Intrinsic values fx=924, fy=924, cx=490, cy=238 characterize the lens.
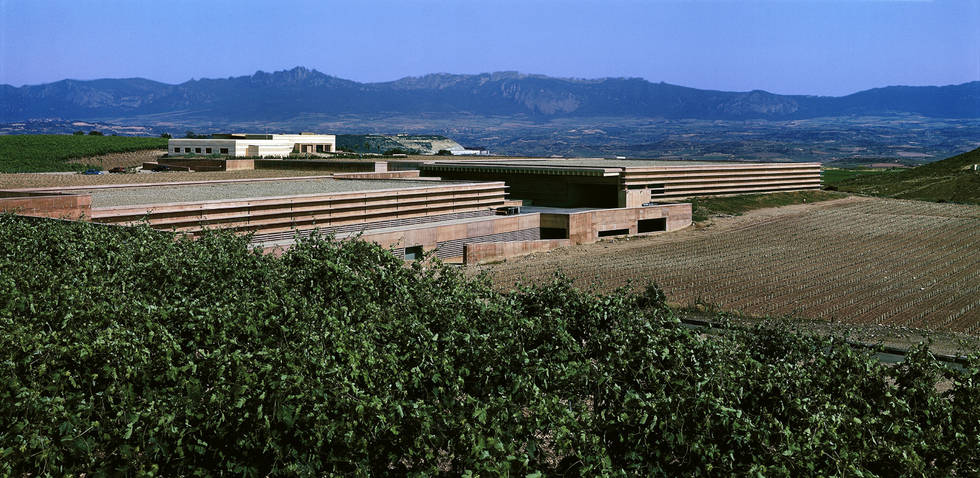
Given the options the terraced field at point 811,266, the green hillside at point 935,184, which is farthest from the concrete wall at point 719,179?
the green hillside at point 935,184

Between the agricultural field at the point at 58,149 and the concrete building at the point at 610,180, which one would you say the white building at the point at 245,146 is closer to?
the agricultural field at the point at 58,149

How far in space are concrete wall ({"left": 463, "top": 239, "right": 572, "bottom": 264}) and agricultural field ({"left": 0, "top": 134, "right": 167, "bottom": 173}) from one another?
5826 cm

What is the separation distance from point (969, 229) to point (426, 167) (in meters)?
38.7

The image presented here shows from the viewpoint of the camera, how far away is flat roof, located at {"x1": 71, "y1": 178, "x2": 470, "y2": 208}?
4178cm

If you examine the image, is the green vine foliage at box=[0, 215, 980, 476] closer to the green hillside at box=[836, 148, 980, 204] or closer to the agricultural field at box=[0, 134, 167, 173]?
the green hillside at box=[836, 148, 980, 204]

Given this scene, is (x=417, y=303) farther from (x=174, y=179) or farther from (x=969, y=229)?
(x=969, y=229)

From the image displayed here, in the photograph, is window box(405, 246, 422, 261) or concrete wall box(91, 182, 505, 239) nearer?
concrete wall box(91, 182, 505, 239)

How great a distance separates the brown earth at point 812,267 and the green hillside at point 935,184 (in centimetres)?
2044

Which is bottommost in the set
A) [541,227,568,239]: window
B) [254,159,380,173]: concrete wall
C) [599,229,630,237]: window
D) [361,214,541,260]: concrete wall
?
[599,229,630,237]: window

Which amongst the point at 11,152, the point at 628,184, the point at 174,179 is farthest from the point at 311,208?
the point at 11,152

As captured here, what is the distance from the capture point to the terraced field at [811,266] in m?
37.0

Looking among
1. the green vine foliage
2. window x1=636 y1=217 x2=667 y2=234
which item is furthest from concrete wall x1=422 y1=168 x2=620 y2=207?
the green vine foliage

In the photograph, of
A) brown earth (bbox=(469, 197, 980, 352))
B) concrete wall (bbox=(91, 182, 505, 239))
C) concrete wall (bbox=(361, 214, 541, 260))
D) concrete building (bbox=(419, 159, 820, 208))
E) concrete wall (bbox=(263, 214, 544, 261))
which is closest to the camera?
brown earth (bbox=(469, 197, 980, 352))

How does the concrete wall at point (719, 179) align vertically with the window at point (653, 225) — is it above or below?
above
